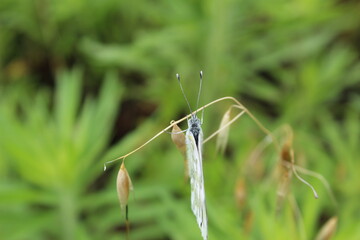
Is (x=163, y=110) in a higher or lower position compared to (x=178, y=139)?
higher

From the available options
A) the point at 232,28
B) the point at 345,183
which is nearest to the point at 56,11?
the point at 232,28

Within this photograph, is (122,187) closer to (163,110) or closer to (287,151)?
(287,151)

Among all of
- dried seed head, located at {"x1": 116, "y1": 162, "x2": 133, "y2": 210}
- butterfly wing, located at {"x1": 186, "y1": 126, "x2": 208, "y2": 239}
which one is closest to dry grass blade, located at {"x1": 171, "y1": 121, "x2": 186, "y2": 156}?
butterfly wing, located at {"x1": 186, "y1": 126, "x2": 208, "y2": 239}

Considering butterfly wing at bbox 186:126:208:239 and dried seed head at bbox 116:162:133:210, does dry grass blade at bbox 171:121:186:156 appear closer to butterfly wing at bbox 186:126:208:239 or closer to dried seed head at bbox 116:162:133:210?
butterfly wing at bbox 186:126:208:239

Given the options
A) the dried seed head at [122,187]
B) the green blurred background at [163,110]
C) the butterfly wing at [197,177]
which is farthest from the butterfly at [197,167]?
the green blurred background at [163,110]

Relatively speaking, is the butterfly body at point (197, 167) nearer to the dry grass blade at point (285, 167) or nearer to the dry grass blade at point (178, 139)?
the dry grass blade at point (178, 139)

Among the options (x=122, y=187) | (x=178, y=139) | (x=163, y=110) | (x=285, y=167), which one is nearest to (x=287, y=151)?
(x=285, y=167)
